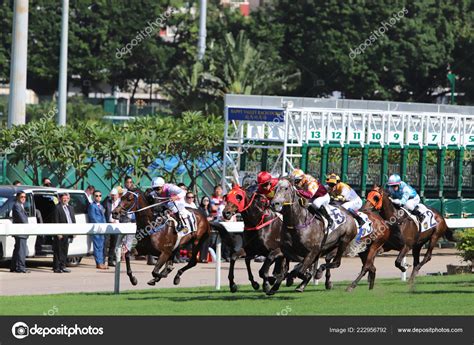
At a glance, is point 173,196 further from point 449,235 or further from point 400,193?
point 449,235

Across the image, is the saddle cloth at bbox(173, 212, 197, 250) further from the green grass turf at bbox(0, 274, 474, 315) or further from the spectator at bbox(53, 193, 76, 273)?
the spectator at bbox(53, 193, 76, 273)

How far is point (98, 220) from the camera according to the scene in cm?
2233

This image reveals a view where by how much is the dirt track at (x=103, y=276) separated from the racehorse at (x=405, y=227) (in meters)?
1.99

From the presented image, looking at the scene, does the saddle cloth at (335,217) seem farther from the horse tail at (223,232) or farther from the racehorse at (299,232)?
the horse tail at (223,232)

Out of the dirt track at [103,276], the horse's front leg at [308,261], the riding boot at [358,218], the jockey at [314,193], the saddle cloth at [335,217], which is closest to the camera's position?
the horse's front leg at [308,261]

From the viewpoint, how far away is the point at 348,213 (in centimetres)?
1677

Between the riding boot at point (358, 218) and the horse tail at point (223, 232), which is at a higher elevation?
the riding boot at point (358, 218)

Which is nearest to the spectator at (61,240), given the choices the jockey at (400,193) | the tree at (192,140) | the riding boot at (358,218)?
the tree at (192,140)

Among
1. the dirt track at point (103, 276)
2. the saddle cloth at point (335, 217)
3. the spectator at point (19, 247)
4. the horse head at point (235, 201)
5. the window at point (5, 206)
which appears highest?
the horse head at point (235, 201)

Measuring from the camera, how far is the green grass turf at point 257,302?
1359cm

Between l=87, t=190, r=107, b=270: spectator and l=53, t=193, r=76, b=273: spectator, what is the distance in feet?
1.99

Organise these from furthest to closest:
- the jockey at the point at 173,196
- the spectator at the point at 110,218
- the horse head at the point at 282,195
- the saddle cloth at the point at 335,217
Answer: the spectator at the point at 110,218
the jockey at the point at 173,196
the saddle cloth at the point at 335,217
the horse head at the point at 282,195
